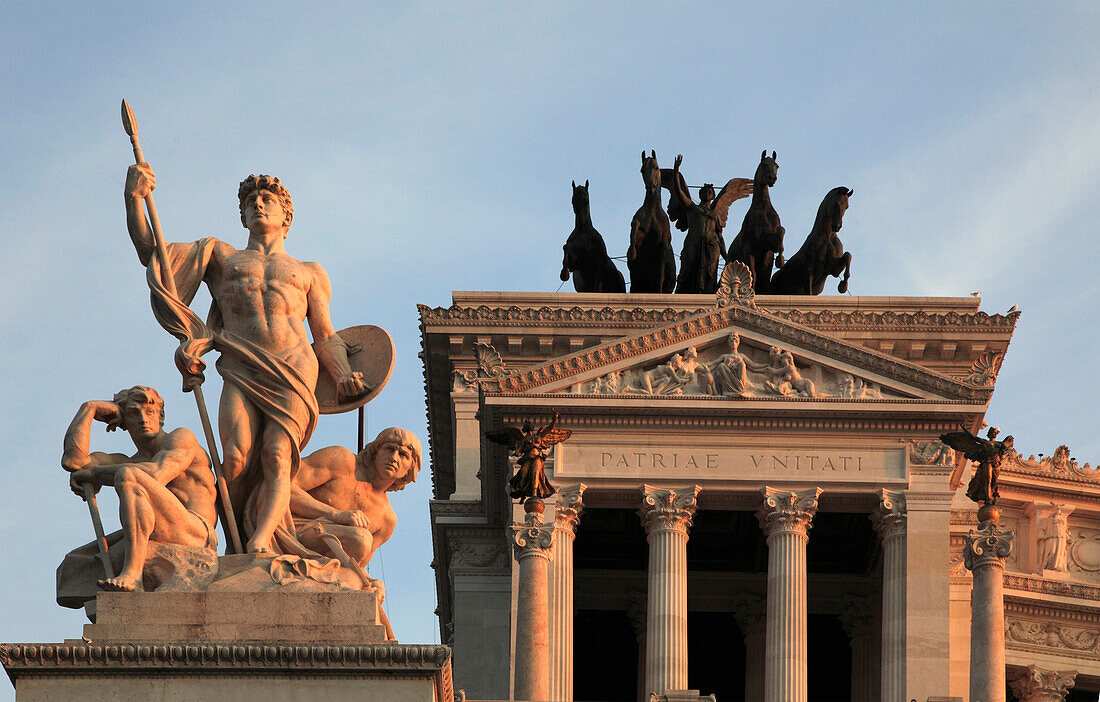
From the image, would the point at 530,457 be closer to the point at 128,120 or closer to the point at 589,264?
the point at 128,120

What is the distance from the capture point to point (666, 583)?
2499 inches

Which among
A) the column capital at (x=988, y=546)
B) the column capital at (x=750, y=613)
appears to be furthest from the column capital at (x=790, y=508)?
the column capital at (x=988, y=546)

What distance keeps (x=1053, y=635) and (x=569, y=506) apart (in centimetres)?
1771

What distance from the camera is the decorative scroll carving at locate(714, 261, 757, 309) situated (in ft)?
217

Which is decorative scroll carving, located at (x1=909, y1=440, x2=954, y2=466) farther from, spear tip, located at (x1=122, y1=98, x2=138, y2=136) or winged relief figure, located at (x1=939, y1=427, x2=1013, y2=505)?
spear tip, located at (x1=122, y1=98, x2=138, y2=136)

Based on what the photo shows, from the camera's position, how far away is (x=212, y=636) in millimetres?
20109

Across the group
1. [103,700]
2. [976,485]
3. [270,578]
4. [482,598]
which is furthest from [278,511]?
[482,598]

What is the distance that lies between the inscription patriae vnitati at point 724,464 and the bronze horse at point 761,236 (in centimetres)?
1545

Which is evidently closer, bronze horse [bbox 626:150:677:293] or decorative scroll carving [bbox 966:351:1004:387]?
decorative scroll carving [bbox 966:351:1004:387]

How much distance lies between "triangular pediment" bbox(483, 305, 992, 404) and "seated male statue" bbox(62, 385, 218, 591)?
4242cm

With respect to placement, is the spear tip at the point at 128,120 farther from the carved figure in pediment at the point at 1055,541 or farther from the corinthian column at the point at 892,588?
the carved figure in pediment at the point at 1055,541

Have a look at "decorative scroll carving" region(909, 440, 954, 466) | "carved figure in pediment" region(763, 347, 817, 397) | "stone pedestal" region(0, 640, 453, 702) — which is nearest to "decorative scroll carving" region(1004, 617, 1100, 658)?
"decorative scroll carving" region(909, 440, 954, 466)

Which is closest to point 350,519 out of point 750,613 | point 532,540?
point 532,540

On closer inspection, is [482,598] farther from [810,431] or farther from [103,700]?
[103,700]
